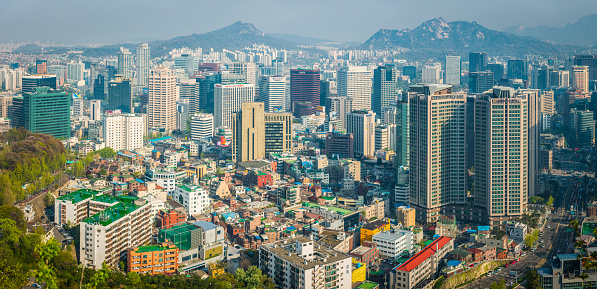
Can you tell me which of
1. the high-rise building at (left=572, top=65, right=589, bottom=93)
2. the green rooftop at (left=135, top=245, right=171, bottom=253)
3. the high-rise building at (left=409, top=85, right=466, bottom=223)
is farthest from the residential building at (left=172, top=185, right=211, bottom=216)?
the high-rise building at (left=572, top=65, right=589, bottom=93)

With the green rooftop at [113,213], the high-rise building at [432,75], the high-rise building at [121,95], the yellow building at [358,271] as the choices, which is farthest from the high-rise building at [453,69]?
the green rooftop at [113,213]

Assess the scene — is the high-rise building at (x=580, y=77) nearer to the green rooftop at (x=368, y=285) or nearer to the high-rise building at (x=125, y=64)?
the high-rise building at (x=125, y=64)

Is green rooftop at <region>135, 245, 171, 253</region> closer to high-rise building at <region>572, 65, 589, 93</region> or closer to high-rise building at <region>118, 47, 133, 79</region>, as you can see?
high-rise building at <region>572, 65, 589, 93</region>

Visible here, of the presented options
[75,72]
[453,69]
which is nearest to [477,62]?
[453,69]

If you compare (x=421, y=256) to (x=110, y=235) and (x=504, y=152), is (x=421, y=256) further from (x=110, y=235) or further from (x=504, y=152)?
A: (x=110, y=235)

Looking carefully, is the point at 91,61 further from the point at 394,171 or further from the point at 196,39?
the point at 394,171

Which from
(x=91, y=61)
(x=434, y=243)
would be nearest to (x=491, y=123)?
(x=434, y=243)

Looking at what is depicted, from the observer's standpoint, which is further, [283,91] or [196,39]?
[196,39]
